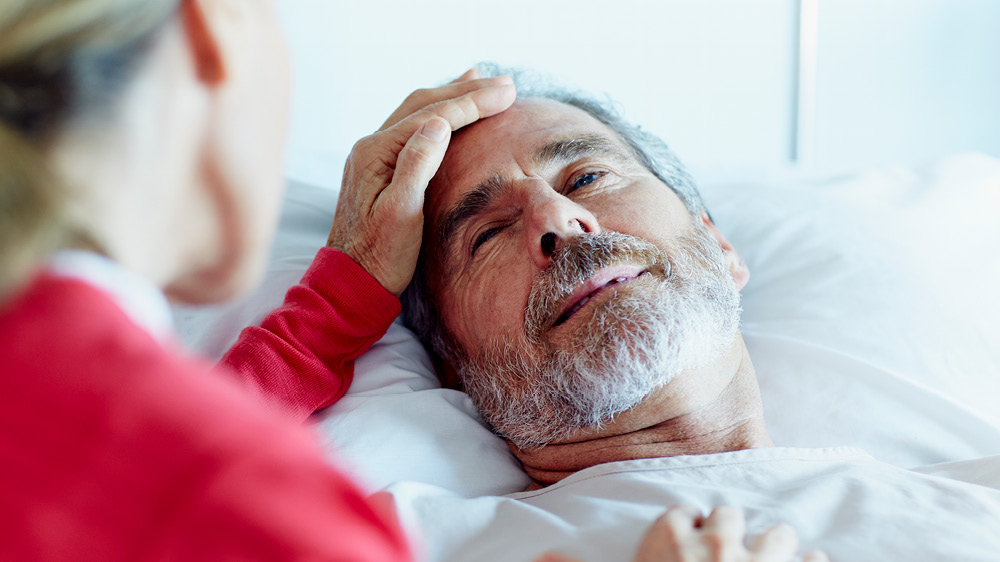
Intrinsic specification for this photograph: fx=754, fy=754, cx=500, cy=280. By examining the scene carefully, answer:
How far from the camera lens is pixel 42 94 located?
A: 44 centimetres

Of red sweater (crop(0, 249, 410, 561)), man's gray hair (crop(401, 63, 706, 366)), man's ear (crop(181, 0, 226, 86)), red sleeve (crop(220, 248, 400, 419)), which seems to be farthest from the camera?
man's gray hair (crop(401, 63, 706, 366))

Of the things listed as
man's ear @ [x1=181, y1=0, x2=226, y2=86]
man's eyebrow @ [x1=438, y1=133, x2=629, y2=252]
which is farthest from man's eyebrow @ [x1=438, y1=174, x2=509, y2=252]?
man's ear @ [x1=181, y1=0, x2=226, y2=86]

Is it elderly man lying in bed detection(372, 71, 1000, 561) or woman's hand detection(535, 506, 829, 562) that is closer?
woman's hand detection(535, 506, 829, 562)

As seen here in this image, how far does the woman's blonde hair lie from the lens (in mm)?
415

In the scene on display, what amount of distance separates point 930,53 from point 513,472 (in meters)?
2.12

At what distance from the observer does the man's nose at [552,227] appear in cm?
113

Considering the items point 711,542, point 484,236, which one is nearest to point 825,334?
point 484,236

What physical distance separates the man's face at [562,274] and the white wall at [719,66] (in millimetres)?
873

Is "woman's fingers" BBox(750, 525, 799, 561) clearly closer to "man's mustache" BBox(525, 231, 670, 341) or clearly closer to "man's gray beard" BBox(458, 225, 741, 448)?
"man's gray beard" BBox(458, 225, 741, 448)

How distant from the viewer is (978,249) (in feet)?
5.54

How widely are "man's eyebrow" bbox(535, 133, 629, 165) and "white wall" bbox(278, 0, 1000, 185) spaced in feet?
2.82

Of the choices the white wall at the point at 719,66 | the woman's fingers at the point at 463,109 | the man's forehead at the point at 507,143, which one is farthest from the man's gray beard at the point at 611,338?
the white wall at the point at 719,66

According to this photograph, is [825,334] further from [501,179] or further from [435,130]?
[435,130]

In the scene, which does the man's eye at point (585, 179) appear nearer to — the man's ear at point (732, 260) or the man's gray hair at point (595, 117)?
the man's gray hair at point (595, 117)
